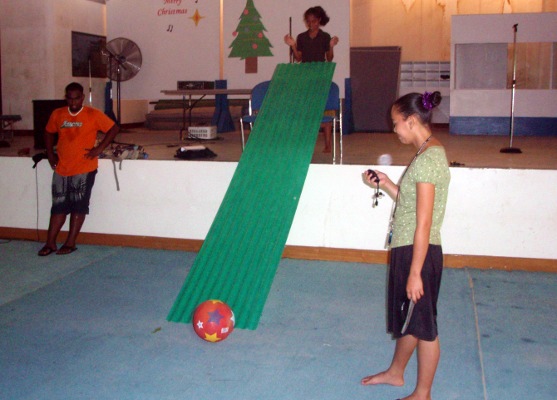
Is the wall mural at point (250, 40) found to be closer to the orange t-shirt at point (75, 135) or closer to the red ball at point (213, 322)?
the orange t-shirt at point (75, 135)

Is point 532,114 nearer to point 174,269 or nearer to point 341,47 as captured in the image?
point 341,47

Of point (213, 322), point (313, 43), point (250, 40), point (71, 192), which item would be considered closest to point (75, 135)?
point (71, 192)

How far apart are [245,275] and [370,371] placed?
1335 mm

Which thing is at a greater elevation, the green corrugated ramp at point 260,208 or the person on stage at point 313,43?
the person on stage at point 313,43

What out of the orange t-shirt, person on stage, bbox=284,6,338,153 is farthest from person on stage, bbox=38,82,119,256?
person on stage, bbox=284,6,338,153

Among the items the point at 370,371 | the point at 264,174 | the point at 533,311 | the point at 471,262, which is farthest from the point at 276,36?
the point at 370,371

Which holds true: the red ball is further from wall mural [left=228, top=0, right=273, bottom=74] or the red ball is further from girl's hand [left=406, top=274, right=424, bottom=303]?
wall mural [left=228, top=0, right=273, bottom=74]

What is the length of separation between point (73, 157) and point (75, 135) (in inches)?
7.7

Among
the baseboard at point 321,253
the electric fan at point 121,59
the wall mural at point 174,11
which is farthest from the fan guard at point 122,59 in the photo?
the baseboard at point 321,253

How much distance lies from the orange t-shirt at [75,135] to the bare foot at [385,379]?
11.5ft

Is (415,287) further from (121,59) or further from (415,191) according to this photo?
(121,59)

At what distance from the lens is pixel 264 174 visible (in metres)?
5.15

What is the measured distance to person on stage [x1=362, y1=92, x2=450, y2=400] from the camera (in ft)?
8.56

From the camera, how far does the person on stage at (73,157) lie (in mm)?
5496
